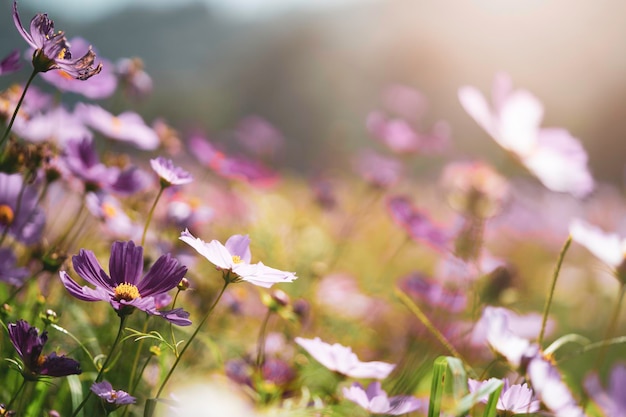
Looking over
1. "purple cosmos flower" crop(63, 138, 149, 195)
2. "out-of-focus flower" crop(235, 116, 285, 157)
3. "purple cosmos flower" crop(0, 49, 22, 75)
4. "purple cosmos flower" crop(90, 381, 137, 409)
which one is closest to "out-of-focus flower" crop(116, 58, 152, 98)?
"purple cosmos flower" crop(63, 138, 149, 195)

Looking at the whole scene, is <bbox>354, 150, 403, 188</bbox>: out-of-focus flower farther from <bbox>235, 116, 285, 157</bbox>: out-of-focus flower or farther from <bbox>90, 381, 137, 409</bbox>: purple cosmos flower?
<bbox>90, 381, 137, 409</bbox>: purple cosmos flower

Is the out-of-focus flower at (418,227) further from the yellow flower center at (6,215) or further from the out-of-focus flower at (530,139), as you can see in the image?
the yellow flower center at (6,215)

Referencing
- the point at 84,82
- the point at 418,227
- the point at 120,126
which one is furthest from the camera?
the point at 418,227

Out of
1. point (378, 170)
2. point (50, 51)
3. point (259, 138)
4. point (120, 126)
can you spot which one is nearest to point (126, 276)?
point (50, 51)

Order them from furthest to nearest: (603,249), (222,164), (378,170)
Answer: (378,170), (222,164), (603,249)

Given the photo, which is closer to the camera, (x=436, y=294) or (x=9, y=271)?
(x=9, y=271)

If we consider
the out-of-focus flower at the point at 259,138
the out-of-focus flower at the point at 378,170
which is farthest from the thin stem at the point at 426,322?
the out-of-focus flower at the point at 259,138

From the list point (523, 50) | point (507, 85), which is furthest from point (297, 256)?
point (523, 50)

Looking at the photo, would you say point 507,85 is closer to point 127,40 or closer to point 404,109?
point 404,109

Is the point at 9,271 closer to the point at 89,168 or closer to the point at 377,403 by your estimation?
the point at 89,168
